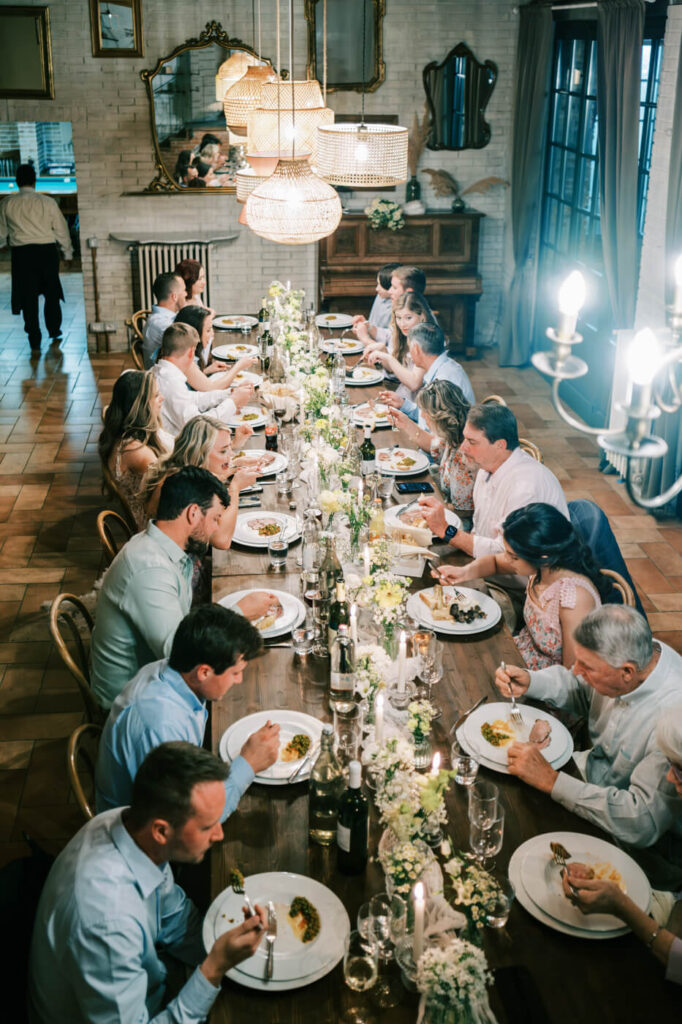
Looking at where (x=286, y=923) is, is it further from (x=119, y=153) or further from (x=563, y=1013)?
(x=119, y=153)

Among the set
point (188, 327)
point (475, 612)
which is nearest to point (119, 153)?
point (188, 327)

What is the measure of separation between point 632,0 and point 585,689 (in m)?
4.78

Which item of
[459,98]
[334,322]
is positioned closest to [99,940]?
[334,322]

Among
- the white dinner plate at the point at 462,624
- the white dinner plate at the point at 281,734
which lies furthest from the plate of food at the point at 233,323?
the white dinner plate at the point at 281,734

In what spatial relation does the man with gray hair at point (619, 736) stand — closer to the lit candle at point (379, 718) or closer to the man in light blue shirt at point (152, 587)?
the lit candle at point (379, 718)

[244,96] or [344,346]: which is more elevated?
[244,96]

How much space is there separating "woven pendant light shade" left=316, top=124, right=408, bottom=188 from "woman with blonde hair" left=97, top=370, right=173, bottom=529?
119cm

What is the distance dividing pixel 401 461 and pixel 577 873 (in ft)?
8.19

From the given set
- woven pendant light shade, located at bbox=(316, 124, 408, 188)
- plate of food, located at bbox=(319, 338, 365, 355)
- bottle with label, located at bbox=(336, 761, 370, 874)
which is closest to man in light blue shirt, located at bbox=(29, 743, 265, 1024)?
bottle with label, located at bbox=(336, 761, 370, 874)

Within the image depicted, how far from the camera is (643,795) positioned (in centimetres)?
238

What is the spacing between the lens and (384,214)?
838cm

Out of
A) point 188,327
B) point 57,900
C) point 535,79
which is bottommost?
point 57,900

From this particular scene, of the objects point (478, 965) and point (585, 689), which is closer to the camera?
point (478, 965)

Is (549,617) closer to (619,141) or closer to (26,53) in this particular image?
(619,141)
